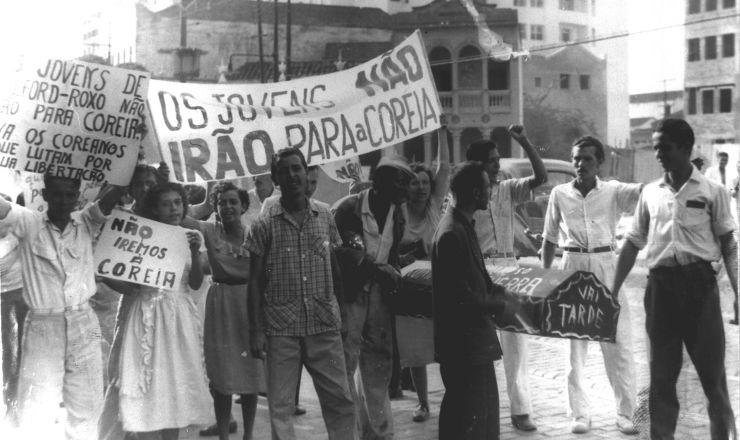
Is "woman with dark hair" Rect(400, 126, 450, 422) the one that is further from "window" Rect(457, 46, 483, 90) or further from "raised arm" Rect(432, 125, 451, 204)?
"window" Rect(457, 46, 483, 90)

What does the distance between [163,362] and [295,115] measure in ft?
7.19

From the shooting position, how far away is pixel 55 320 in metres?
5.47

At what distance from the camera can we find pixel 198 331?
594cm

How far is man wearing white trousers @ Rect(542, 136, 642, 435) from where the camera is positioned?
6.76 meters

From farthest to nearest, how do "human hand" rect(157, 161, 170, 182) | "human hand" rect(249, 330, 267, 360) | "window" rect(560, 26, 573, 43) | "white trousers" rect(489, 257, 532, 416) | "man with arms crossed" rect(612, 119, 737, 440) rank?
"window" rect(560, 26, 573, 43) < "white trousers" rect(489, 257, 532, 416) < "human hand" rect(157, 161, 170, 182) < "man with arms crossed" rect(612, 119, 737, 440) < "human hand" rect(249, 330, 267, 360)

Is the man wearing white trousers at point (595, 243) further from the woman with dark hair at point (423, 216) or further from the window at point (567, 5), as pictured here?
the window at point (567, 5)

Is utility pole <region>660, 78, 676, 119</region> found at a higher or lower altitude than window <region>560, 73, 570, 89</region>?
lower

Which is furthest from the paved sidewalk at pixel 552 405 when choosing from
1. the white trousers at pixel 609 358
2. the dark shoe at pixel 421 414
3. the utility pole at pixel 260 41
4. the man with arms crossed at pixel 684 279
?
the utility pole at pixel 260 41

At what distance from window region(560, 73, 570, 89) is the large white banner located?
62.2 inches

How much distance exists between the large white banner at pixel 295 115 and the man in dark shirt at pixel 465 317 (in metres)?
1.95

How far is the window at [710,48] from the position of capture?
7.95m

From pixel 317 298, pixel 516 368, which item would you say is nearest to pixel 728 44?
pixel 516 368

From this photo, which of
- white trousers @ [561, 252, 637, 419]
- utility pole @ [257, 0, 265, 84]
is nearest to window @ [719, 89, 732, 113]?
white trousers @ [561, 252, 637, 419]

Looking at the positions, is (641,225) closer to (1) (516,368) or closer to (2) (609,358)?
(2) (609,358)
